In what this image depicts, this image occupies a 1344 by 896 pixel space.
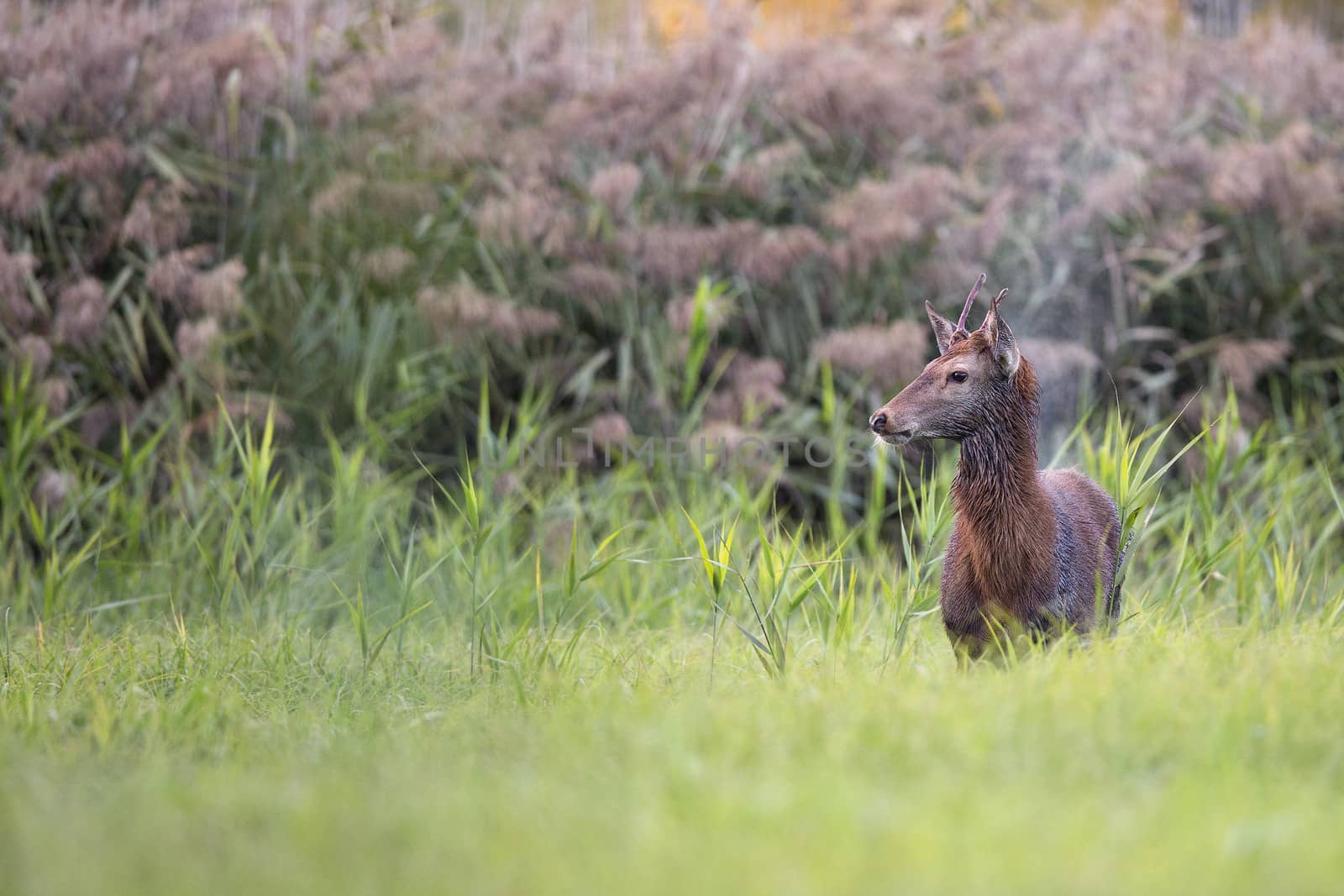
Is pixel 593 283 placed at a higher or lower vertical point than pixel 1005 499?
lower

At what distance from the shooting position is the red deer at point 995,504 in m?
3.72

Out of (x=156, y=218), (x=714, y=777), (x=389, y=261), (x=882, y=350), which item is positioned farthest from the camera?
(x=389, y=261)

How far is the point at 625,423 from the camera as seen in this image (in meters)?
6.25

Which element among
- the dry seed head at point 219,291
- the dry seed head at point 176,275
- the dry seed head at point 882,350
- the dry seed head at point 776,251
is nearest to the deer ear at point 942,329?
the dry seed head at point 882,350

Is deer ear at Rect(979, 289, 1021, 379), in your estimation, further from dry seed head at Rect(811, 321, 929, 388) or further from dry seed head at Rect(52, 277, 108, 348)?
dry seed head at Rect(52, 277, 108, 348)

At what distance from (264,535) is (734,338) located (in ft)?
10.0

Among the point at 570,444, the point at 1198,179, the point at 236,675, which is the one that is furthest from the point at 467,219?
the point at 1198,179

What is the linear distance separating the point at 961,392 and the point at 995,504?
0.32 m

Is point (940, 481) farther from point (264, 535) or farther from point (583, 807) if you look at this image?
point (583, 807)

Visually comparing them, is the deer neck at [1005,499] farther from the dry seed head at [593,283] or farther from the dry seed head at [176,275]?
the dry seed head at [176,275]

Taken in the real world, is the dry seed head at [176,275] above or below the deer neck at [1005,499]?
below

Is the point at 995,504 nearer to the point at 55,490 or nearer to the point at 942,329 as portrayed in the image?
the point at 942,329

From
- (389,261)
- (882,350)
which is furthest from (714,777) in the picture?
(389,261)

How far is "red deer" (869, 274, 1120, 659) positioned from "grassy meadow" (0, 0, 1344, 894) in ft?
0.52
